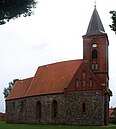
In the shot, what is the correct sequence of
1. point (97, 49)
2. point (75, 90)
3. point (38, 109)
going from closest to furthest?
point (75, 90) → point (97, 49) → point (38, 109)

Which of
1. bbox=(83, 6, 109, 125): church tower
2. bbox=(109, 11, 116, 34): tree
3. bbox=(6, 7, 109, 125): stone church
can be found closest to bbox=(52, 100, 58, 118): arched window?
bbox=(6, 7, 109, 125): stone church

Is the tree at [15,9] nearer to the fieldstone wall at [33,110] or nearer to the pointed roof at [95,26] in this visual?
the fieldstone wall at [33,110]

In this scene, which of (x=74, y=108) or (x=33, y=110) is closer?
(x=74, y=108)

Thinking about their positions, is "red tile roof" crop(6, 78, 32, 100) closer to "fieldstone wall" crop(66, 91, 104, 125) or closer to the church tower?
"fieldstone wall" crop(66, 91, 104, 125)

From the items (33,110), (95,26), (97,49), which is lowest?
(33,110)

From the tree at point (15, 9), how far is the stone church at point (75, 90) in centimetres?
3046

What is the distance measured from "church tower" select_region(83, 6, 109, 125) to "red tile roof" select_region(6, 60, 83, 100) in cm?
184

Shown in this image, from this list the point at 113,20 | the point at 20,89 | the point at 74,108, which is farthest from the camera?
the point at 20,89

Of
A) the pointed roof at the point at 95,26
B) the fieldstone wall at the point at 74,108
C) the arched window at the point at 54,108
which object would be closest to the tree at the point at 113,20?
the fieldstone wall at the point at 74,108

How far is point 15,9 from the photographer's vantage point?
23.2 metres

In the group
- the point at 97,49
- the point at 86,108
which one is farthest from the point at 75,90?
the point at 97,49

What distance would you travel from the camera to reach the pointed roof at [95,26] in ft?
187

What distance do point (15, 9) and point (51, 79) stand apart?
3669cm

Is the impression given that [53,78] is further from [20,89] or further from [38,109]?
[20,89]
